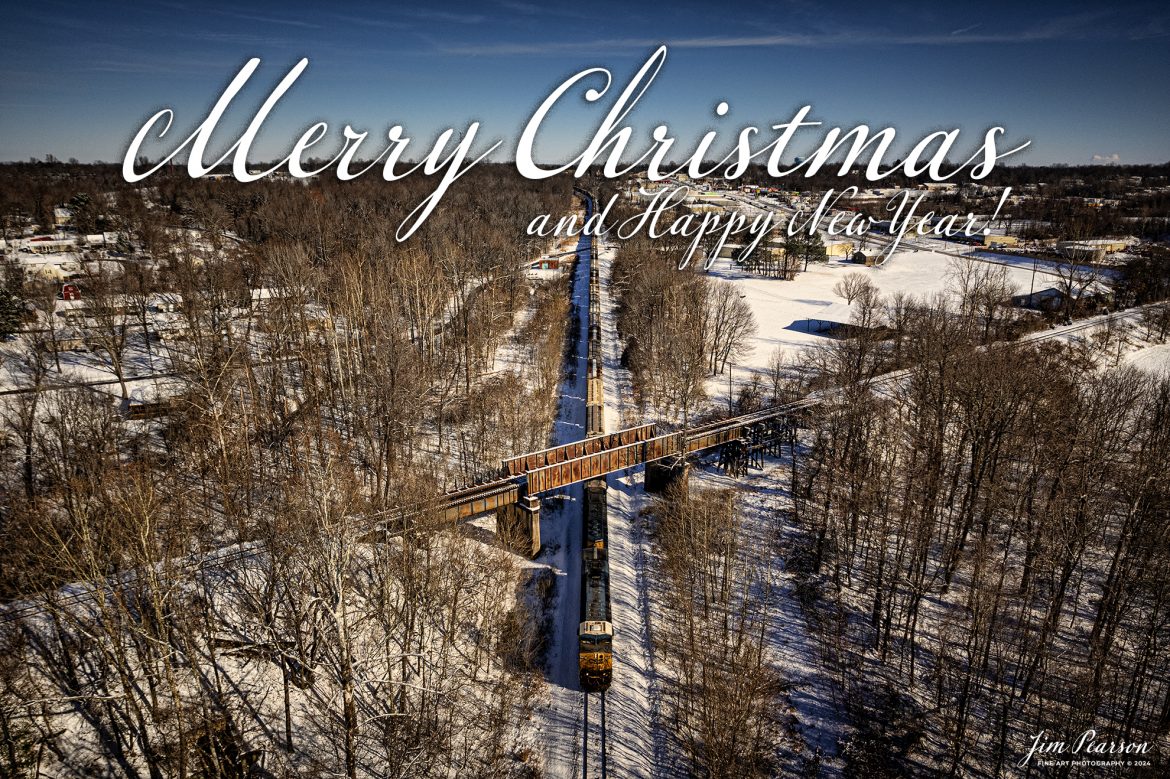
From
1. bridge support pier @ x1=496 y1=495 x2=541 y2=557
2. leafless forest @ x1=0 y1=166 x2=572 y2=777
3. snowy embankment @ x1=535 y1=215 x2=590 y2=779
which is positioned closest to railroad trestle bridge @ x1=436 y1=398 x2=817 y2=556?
bridge support pier @ x1=496 y1=495 x2=541 y2=557

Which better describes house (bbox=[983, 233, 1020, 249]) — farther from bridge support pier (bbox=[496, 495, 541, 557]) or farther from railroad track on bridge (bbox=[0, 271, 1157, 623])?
bridge support pier (bbox=[496, 495, 541, 557])

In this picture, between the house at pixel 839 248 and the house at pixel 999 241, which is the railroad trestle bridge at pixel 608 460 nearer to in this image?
the house at pixel 839 248

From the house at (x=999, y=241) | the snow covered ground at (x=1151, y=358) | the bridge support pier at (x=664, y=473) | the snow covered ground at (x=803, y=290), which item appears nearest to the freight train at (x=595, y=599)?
the bridge support pier at (x=664, y=473)

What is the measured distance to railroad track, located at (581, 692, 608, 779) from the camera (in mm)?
18656

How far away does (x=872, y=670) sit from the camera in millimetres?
22859

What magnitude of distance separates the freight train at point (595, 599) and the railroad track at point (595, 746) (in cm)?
81

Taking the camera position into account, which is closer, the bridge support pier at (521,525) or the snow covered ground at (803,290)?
the bridge support pier at (521,525)

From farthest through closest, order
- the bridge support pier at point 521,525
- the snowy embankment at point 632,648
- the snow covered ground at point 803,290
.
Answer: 1. the snow covered ground at point 803,290
2. the bridge support pier at point 521,525
3. the snowy embankment at point 632,648

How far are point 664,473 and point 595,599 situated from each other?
36.8 feet

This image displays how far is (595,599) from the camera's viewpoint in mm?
24516

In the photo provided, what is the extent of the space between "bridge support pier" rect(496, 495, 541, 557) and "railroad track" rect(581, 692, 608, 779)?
900cm

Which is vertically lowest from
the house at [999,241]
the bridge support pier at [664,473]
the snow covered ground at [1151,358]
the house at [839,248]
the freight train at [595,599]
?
the freight train at [595,599]

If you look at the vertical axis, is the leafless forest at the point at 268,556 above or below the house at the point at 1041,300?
below

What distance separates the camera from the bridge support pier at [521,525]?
95.7 ft
